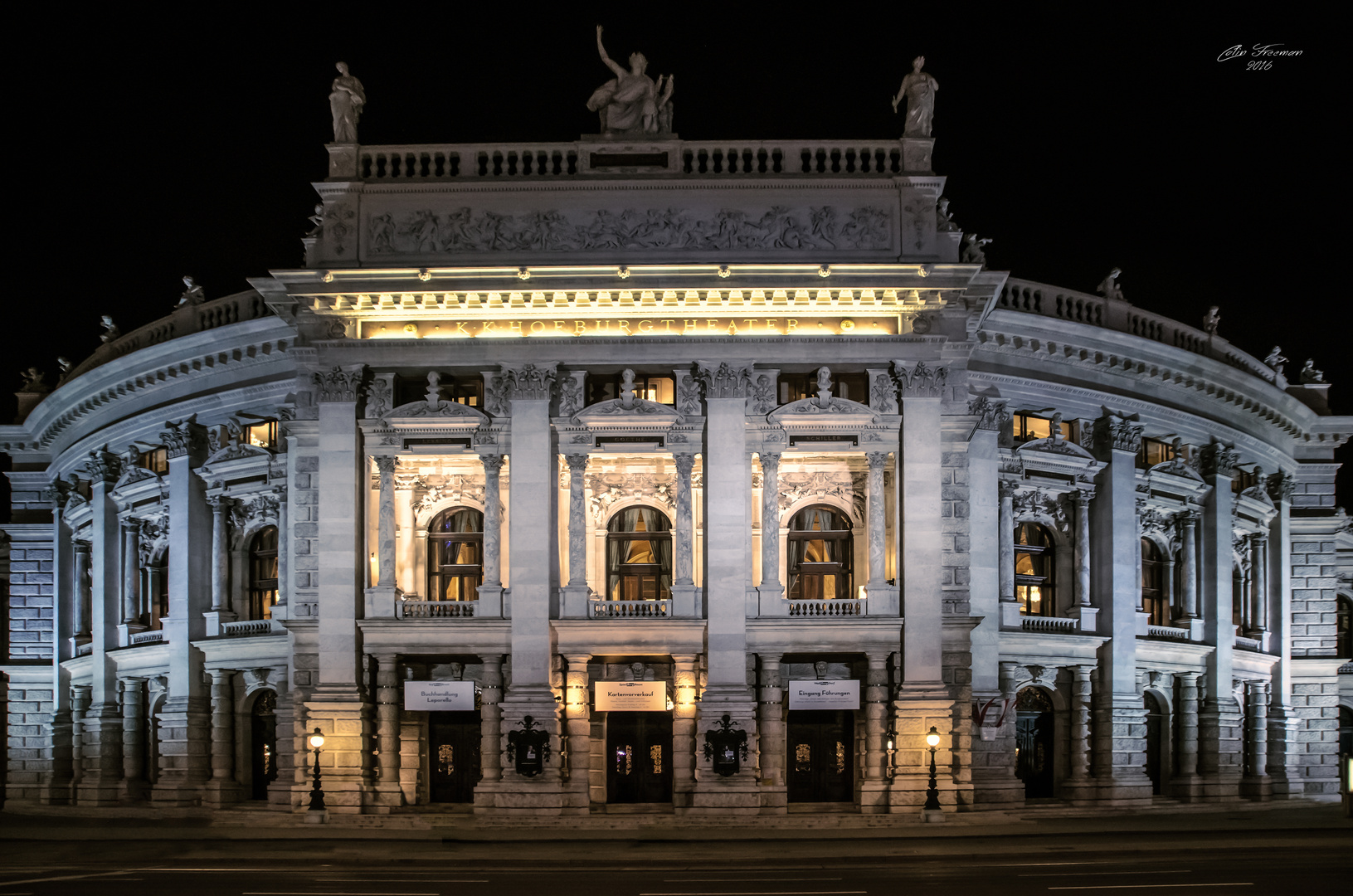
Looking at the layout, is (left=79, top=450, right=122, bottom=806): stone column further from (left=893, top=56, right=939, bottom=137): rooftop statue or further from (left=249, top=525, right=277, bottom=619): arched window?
(left=893, top=56, right=939, bottom=137): rooftop statue

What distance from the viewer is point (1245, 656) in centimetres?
5834

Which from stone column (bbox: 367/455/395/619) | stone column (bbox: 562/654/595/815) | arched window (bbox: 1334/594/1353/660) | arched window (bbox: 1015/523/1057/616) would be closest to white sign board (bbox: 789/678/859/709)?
stone column (bbox: 562/654/595/815)

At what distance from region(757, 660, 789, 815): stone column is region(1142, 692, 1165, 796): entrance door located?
16257 mm

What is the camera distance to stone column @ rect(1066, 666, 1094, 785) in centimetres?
5172

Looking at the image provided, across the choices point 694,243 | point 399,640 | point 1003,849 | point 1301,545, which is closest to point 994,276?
point 694,243

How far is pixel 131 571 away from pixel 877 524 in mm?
28475

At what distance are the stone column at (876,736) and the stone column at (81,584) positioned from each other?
109 feet

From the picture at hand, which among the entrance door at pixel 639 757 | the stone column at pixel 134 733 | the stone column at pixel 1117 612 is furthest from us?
the stone column at pixel 134 733

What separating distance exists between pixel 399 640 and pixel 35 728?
23.6 m

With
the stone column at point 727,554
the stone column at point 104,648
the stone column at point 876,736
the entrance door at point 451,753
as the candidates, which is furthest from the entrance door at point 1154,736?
the stone column at point 104,648

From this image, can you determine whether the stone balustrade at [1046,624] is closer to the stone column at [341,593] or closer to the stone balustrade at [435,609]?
the stone balustrade at [435,609]

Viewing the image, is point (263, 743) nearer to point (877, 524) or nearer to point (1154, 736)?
point (877, 524)

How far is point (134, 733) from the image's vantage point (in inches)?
2195

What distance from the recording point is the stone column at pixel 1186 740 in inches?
2131
